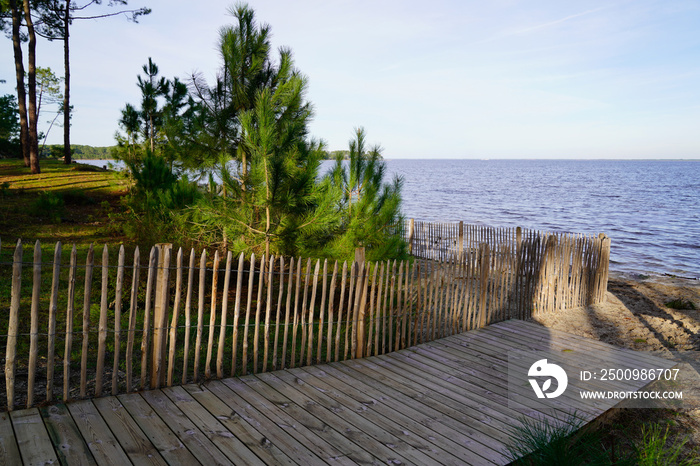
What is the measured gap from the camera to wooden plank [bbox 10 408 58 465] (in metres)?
2.74

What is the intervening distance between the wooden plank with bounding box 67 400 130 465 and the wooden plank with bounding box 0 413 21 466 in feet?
1.20

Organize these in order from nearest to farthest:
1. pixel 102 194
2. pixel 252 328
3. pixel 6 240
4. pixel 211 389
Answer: pixel 211 389
pixel 252 328
pixel 6 240
pixel 102 194

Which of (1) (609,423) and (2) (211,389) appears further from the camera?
(1) (609,423)

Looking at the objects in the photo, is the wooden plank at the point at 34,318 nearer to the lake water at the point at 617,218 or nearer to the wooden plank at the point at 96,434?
the wooden plank at the point at 96,434

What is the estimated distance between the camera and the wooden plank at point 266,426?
3076mm

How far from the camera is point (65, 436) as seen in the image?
3.02 metres

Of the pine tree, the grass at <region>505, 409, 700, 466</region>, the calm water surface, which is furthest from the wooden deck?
the calm water surface

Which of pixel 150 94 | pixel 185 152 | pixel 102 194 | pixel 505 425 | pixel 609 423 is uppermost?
pixel 150 94

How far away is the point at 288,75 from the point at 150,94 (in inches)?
465

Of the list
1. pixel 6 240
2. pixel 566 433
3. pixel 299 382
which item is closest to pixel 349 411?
pixel 299 382

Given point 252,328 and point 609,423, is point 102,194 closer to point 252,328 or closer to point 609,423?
point 252,328

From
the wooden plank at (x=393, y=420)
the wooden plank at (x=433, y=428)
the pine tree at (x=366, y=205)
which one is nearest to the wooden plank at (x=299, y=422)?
the wooden plank at (x=393, y=420)

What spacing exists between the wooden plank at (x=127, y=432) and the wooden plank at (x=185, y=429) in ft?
0.66

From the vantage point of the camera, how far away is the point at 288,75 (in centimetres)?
665
